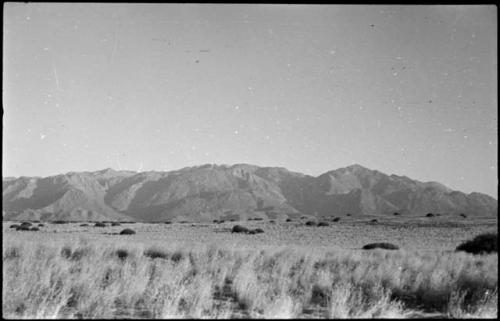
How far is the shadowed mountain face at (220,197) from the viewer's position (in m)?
127

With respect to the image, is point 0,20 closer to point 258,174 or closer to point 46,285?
point 46,285

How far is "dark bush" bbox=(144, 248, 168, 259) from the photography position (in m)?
12.7

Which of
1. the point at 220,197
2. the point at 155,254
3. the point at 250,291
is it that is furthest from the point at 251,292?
the point at 220,197

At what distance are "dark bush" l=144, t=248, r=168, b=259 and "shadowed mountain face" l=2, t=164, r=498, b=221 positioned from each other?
102m

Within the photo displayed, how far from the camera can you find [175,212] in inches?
5094

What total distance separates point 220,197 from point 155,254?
12502 centimetres

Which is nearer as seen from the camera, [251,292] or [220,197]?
[251,292]

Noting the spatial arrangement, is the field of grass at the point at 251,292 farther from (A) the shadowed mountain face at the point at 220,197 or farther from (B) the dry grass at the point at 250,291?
(A) the shadowed mountain face at the point at 220,197

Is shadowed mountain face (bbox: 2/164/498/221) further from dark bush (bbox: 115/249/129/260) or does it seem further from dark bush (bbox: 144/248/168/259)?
dark bush (bbox: 115/249/129/260)

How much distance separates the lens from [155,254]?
1311 centimetres

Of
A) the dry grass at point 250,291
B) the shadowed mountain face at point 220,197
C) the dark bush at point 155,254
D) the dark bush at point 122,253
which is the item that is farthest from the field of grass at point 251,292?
the shadowed mountain face at point 220,197

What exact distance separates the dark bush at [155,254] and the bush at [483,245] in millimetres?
11199

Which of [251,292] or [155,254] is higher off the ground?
[251,292]

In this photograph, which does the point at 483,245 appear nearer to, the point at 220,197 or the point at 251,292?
the point at 251,292
